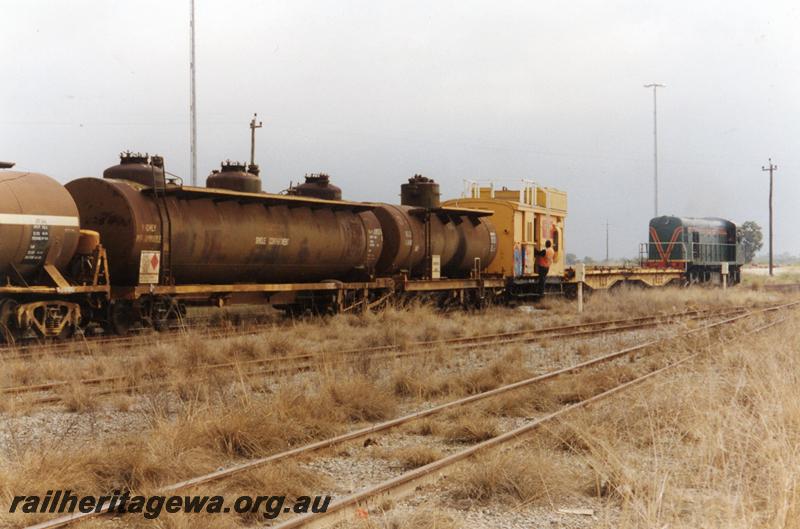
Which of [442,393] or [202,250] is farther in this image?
[202,250]

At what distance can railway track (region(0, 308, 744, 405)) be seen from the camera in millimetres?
9047

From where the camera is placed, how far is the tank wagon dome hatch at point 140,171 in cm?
1460

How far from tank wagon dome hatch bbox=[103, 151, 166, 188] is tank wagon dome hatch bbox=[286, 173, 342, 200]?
4.61 m

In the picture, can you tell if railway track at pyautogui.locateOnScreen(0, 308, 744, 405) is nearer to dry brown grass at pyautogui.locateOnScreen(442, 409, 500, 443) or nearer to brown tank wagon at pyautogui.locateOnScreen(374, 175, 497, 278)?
dry brown grass at pyautogui.locateOnScreen(442, 409, 500, 443)

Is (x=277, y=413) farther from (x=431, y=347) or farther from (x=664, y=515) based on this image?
(x=431, y=347)

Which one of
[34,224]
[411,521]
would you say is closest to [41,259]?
[34,224]

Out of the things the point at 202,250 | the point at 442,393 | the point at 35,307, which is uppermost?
the point at 202,250

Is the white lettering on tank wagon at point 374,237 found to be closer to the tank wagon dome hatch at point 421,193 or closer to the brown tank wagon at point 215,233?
the brown tank wagon at point 215,233

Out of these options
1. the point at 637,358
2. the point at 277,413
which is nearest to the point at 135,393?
the point at 277,413

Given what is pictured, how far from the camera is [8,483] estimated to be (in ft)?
17.0

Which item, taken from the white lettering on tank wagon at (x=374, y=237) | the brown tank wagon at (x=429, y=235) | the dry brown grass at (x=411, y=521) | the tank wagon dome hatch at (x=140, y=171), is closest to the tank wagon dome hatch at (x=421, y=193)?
the brown tank wagon at (x=429, y=235)

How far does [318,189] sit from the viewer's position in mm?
19547

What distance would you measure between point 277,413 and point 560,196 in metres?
20.9

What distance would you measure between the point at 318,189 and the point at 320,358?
864cm
